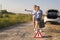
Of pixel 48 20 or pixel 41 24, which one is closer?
pixel 41 24

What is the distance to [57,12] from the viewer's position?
24109 mm

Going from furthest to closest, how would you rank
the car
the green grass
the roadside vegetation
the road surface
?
the car, the roadside vegetation, the green grass, the road surface

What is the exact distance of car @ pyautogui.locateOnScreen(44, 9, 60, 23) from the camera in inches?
914

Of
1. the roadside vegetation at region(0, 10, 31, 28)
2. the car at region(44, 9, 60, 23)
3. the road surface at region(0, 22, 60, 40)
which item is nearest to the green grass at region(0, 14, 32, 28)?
the roadside vegetation at region(0, 10, 31, 28)

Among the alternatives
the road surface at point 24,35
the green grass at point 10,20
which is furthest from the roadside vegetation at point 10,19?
the road surface at point 24,35

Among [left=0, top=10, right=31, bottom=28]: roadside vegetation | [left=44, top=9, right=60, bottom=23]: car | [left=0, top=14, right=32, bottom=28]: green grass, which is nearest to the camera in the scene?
[left=0, top=14, right=32, bottom=28]: green grass

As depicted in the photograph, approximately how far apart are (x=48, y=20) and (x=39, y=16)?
27.8 feet

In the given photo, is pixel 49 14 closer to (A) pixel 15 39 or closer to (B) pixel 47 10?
(B) pixel 47 10

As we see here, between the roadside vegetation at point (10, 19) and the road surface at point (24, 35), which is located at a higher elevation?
the road surface at point (24, 35)

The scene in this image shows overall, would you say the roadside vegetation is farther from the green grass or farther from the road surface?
the road surface

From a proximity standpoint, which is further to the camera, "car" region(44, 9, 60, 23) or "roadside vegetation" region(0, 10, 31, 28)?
"car" region(44, 9, 60, 23)

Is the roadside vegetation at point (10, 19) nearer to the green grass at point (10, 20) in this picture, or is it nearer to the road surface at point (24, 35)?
the green grass at point (10, 20)

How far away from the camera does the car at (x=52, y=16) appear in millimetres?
23209

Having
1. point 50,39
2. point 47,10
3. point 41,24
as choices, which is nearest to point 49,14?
point 47,10
